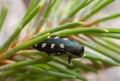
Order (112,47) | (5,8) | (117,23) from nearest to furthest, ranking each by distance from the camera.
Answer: (5,8) → (112,47) → (117,23)

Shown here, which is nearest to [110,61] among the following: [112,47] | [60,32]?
[112,47]

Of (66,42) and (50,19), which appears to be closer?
(66,42)

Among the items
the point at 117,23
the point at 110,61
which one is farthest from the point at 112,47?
the point at 117,23

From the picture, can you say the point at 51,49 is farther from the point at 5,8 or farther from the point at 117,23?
the point at 117,23

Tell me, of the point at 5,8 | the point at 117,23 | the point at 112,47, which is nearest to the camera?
the point at 5,8

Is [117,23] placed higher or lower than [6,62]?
higher

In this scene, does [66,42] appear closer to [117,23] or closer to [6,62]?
[6,62]
